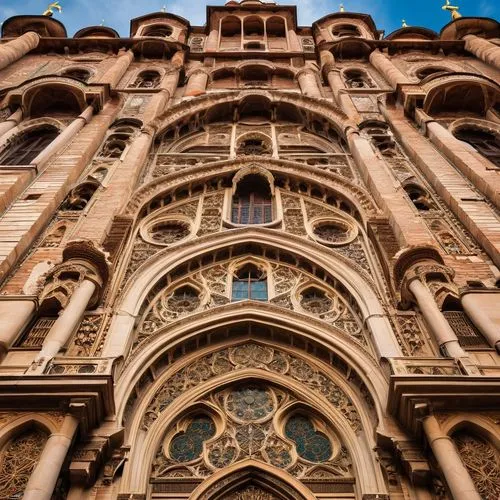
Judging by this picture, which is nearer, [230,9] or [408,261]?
[408,261]

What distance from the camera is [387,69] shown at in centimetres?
1997

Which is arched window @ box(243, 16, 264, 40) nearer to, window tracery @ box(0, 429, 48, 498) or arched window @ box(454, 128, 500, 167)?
arched window @ box(454, 128, 500, 167)

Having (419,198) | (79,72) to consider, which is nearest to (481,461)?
(419,198)

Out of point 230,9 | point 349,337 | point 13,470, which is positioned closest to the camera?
point 13,470

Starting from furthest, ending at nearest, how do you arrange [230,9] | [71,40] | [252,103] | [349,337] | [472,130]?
[230,9] < [71,40] < [252,103] < [472,130] < [349,337]

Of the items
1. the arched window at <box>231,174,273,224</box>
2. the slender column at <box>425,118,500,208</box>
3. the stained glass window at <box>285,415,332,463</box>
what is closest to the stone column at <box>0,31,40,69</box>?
the arched window at <box>231,174,273,224</box>

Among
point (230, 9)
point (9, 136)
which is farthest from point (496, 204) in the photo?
point (230, 9)

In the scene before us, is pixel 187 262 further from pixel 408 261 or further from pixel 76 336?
pixel 408 261

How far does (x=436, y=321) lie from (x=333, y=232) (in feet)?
16.1

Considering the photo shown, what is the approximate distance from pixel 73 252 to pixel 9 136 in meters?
7.60

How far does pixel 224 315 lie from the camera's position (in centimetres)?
981

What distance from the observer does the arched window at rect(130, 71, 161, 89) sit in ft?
66.8

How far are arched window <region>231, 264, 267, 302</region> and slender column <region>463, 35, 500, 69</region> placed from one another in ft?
46.1

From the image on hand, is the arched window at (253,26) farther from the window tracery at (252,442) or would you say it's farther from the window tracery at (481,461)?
the window tracery at (481,461)
